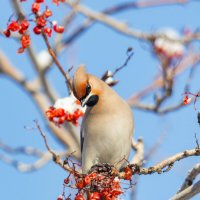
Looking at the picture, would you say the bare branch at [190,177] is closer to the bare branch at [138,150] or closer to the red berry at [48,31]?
the bare branch at [138,150]

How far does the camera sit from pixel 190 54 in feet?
22.6

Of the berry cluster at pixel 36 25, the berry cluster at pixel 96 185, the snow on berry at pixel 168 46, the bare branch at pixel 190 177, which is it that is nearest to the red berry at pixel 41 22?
the berry cluster at pixel 36 25

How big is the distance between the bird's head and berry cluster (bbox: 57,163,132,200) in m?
0.81

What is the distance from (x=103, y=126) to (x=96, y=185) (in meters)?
1.07

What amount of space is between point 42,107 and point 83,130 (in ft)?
10.2

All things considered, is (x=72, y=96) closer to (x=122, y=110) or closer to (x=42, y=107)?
(x=122, y=110)

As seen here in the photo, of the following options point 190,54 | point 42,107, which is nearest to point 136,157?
point 190,54

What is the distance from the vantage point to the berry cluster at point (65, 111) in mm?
3995

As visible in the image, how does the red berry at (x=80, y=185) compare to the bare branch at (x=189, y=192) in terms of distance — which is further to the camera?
the red berry at (x=80, y=185)

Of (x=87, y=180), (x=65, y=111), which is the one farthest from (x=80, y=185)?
(x=65, y=111)

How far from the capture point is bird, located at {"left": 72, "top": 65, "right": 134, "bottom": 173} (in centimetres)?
429

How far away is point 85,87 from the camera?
165 inches

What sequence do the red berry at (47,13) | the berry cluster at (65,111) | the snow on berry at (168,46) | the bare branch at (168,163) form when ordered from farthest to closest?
the snow on berry at (168,46), the berry cluster at (65,111), the red berry at (47,13), the bare branch at (168,163)

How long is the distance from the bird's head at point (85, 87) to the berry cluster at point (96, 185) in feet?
2.67
